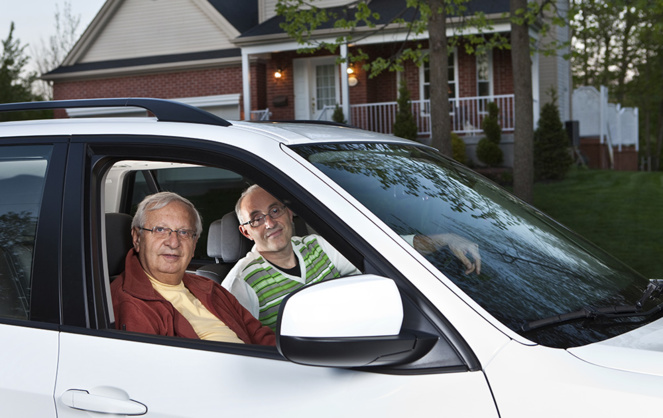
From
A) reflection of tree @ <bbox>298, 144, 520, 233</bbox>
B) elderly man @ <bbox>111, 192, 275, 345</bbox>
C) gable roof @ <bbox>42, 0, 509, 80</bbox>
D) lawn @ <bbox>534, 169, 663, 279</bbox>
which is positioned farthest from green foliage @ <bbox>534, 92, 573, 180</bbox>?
elderly man @ <bbox>111, 192, 275, 345</bbox>

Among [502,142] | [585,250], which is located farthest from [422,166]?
[502,142]

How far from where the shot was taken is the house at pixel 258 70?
2205cm

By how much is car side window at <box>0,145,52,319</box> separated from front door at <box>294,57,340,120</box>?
869 inches

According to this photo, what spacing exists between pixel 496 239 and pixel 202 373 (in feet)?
3.16

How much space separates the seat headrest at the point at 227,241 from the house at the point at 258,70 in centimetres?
1696

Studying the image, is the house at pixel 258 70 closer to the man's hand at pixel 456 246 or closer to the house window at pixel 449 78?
the house window at pixel 449 78

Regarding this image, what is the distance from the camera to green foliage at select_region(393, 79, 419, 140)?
20.2 meters

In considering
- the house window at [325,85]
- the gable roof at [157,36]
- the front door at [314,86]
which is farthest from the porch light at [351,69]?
the gable roof at [157,36]

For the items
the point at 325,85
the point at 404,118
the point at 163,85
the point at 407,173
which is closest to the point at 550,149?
the point at 404,118

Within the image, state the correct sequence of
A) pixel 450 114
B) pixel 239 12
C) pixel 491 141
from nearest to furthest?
pixel 491 141 < pixel 450 114 < pixel 239 12

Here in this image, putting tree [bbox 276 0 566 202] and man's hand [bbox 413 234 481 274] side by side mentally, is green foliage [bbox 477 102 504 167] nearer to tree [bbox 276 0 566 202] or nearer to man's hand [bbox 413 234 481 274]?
tree [bbox 276 0 566 202]

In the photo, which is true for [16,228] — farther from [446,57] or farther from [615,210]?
[615,210]

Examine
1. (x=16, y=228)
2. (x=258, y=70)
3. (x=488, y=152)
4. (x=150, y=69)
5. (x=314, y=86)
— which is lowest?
(x=488, y=152)

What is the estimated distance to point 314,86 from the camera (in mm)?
24844
